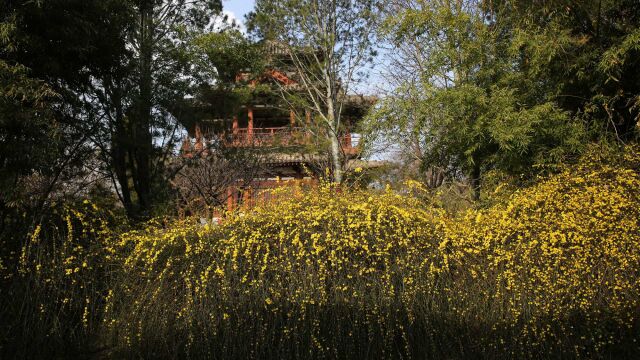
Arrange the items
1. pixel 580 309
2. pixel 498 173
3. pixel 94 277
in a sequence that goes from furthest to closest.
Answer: pixel 498 173 < pixel 94 277 < pixel 580 309

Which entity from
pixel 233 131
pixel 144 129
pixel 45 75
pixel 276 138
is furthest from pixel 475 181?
pixel 276 138

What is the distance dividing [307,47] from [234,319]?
12978mm

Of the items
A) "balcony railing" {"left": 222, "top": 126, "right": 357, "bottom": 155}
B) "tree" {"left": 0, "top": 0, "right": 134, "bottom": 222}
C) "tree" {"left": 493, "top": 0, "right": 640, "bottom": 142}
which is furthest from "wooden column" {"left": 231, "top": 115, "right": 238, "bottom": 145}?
"tree" {"left": 493, "top": 0, "right": 640, "bottom": 142}

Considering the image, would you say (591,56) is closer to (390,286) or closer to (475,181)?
(475,181)

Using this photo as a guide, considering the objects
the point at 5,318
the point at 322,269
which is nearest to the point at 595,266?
the point at 322,269

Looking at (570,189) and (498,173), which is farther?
(498,173)

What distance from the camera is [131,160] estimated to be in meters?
8.45

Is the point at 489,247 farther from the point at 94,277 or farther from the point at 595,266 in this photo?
the point at 94,277

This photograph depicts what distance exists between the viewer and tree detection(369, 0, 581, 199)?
6.84 m

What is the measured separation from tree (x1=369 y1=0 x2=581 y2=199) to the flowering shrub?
1.99 m

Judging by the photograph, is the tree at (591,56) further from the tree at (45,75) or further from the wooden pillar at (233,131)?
the wooden pillar at (233,131)

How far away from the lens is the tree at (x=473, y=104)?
269 inches

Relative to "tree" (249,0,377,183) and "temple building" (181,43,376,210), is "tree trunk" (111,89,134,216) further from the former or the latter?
"tree" (249,0,377,183)

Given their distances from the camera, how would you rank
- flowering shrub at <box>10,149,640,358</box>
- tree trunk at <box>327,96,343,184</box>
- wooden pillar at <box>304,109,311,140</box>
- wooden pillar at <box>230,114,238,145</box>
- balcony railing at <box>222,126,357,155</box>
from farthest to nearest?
wooden pillar at <box>304,109,311,140</box>
tree trunk at <box>327,96,343,184</box>
balcony railing at <box>222,126,357,155</box>
wooden pillar at <box>230,114,238,145</box>
flowering shrub at <box>10,149,640,358</box>
